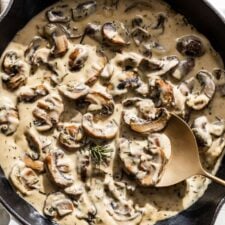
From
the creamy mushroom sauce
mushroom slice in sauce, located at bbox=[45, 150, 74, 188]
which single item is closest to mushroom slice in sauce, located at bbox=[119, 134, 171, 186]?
the creamy mushroom sauce

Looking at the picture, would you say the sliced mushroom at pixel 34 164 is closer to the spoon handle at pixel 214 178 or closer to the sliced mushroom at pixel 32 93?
the sliced mushroom at pixel 32 93

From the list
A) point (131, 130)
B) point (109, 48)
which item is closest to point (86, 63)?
point (109, 48)

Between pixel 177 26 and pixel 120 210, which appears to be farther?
pixel 177 26

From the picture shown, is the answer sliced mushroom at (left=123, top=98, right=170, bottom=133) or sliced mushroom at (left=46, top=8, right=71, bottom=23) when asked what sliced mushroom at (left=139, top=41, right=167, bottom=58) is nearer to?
sliced mushroom at (left=123, top=98, right=170, bottom=133)

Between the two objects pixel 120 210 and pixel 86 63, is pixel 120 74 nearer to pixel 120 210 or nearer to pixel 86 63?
pixel 86 63

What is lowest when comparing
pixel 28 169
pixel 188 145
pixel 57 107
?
pixel 28 169
